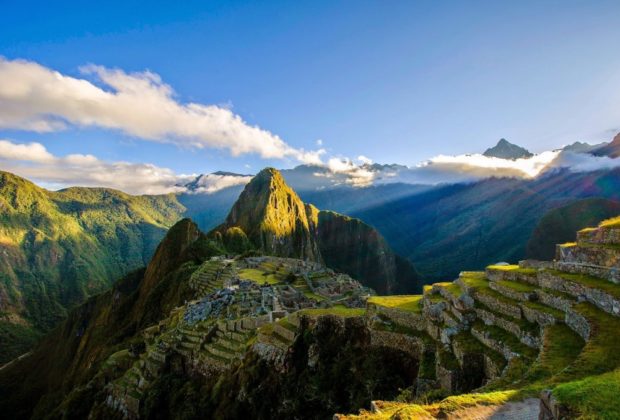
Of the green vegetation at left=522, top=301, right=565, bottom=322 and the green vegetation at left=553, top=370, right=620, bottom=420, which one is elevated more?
the green vegetation at left=553, top=370, right=620, bottom=420

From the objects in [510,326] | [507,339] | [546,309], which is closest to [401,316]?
[510,326]

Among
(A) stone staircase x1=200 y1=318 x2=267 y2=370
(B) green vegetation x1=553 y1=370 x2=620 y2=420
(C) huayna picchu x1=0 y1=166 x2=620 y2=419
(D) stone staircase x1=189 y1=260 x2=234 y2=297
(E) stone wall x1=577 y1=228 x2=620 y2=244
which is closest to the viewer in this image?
(B) green vegetation x1=553 y1=370 x2=620 y2=420

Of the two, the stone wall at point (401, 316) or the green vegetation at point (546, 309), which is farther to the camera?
the stone wall at point (401, 316)

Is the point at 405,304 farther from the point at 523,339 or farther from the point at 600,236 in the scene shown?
the point at 600,236

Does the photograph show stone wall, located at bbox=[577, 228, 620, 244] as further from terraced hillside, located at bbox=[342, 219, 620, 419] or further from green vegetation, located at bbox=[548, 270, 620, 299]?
green vegetation, located at bbox=[548, 270, 620, 299]

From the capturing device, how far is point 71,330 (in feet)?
557

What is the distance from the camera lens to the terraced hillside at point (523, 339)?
9312 millimetres

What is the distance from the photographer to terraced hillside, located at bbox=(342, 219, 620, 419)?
30.6 ft

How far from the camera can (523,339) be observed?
603 inches

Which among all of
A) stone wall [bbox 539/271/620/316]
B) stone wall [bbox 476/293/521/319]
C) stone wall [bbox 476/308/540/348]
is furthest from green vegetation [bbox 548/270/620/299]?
stone wall [bbox 476/308/540/348]

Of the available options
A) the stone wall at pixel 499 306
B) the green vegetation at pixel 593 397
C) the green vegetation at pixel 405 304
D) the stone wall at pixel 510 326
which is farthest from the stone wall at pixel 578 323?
the green vegetation at pixel 405 304

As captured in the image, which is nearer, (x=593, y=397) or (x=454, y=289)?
(x=593, y=397)

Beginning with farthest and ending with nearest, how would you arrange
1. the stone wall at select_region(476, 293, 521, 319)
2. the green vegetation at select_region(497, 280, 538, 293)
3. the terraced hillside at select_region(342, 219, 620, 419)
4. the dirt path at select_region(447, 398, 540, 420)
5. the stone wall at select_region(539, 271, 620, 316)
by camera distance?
1. the green vegetation at select_region(497, 280, 538, 293)
2. the stone wall at select_region(476, 293, 521, 319)
3. the stone wall at select_region(539, 271, 620, 316)
4. the terraced hillside at select_region(342, 219, 620, 419)
5. the dirt path at select_region(447, 398, 540, 420)

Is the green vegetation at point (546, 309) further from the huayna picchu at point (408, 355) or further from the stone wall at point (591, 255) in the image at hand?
the stone wall at point (591, 255)
